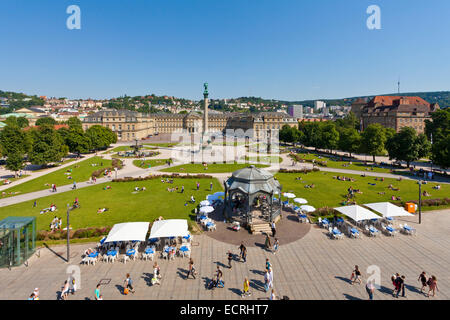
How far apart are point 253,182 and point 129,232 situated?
12.8 meters

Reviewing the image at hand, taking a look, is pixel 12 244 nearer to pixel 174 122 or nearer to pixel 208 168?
pixel 208 168

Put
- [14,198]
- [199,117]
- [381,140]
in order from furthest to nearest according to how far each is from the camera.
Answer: [199,117]
[381,140]
[14,198]

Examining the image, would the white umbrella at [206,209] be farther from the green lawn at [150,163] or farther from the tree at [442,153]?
the tree at [442,153]

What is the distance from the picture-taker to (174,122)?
170 m

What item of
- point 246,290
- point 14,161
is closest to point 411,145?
point 246,290

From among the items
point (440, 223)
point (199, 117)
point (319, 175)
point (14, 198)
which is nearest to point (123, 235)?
point (14, 198)

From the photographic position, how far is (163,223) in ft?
74.8

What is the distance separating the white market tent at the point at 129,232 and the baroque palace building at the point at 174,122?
109 meters

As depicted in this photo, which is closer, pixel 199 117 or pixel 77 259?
pixel 77 259

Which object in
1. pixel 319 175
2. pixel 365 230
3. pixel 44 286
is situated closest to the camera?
pixel 44 286
